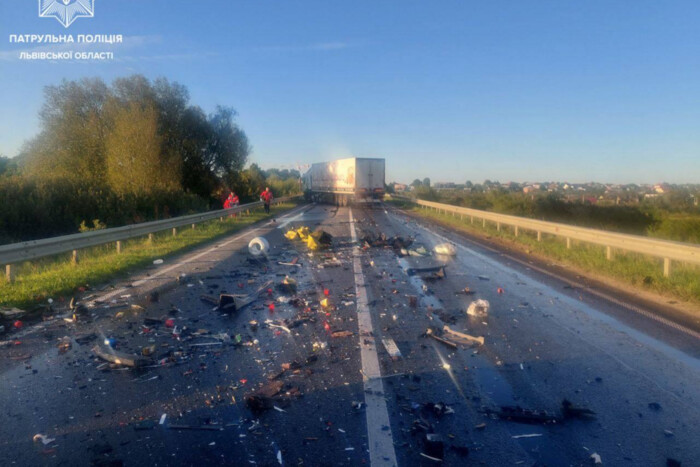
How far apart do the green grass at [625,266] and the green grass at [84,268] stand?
36.4ft

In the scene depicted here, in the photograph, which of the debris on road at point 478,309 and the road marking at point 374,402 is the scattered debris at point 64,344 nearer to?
the road marking at point 374,402

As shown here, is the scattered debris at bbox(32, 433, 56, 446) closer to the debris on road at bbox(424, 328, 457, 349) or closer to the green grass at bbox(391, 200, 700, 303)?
the debris on road at bbox(424, 328, 457, 349)

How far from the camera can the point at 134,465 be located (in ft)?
12.3

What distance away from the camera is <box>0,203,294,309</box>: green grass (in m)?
9.55

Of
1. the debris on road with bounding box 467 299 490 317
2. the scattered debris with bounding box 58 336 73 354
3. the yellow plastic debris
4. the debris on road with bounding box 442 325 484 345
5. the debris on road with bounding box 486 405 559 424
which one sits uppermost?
the yellow plastic debris

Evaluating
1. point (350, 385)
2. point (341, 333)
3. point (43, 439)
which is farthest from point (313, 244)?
point (43, 439)

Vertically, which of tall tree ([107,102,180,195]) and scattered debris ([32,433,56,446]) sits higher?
tall tree ([107,102,180,195])

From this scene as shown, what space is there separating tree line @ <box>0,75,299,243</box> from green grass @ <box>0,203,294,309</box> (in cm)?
557

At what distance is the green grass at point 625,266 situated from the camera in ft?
34.0

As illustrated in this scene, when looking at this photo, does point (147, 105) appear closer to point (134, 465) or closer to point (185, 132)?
point (185, 132)

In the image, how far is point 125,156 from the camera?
34.1 meters

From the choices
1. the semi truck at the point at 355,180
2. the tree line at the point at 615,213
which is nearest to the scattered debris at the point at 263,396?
the tree line at the point at 615,213

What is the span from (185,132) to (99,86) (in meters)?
7.36

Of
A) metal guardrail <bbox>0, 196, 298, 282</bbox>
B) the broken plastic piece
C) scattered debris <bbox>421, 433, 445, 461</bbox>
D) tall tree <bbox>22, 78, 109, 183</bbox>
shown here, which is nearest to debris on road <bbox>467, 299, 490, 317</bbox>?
the broken plastic piece
